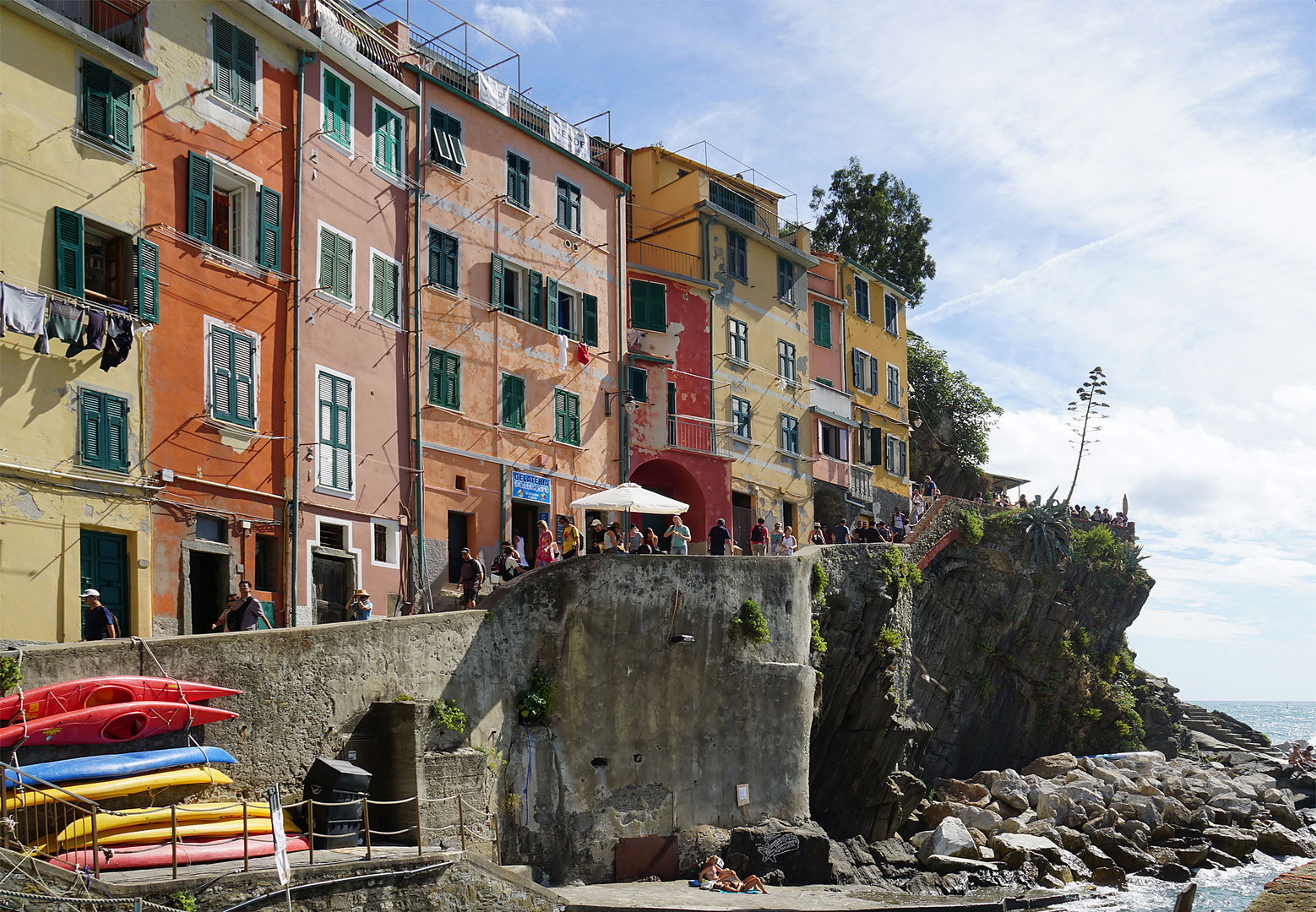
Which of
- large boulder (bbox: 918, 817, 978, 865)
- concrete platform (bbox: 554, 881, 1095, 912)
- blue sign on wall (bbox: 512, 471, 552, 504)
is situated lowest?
large boulder (bbox: 918, 817, 978, 865)

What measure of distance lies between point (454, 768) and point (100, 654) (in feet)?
23.8

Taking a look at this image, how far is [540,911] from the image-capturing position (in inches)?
864

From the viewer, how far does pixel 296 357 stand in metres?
28.1

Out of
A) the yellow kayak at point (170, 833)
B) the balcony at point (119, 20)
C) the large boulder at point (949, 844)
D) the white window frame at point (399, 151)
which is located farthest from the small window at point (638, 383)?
the yellow kayak at point (170, 833)

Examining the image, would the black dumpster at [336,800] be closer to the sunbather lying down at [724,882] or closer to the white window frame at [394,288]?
the sunbather lying down at [724,882]

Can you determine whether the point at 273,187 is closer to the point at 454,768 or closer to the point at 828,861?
the point at 454,768

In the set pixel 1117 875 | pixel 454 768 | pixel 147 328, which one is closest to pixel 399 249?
pixel 147 328

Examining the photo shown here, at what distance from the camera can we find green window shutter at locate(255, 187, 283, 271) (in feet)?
90.7

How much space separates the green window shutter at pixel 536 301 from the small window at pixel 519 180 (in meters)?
1.93

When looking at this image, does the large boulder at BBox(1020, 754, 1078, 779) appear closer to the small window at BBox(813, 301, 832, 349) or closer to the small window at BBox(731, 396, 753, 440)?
the small window at BBox(731, 396, 753, 440)

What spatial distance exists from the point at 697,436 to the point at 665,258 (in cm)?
635

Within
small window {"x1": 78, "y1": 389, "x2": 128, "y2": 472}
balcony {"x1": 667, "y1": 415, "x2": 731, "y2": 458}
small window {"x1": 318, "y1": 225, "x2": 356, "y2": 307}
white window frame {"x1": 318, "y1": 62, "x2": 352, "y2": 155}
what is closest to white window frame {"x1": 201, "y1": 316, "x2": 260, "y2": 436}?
small window {"x1": 78, "y1": 389, "x2": 128, "y2": 472}

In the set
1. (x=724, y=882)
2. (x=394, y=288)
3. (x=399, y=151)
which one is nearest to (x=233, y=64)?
(x=399, y=151)

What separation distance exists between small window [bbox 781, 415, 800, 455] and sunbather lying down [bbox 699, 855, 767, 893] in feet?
70.1
